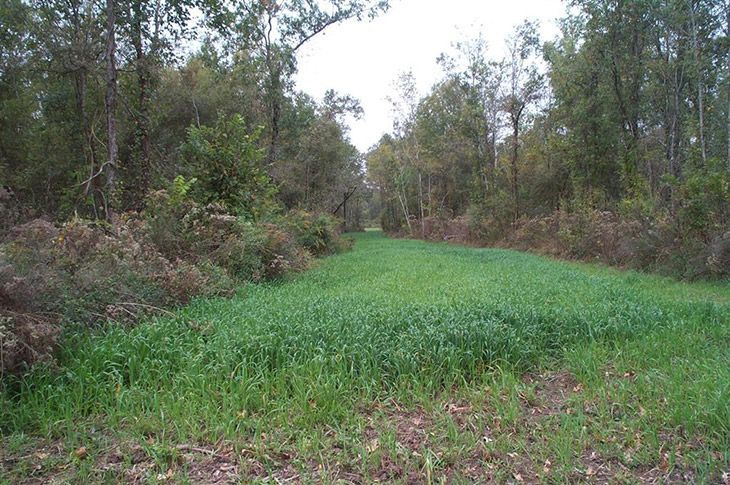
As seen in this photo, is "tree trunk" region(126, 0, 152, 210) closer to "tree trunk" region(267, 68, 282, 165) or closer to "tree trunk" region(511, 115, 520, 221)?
"tree trunk" region(267, 68, 282, 165)

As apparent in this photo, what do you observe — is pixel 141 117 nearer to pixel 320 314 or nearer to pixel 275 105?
pixel 275 105

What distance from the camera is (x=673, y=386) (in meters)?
3.01

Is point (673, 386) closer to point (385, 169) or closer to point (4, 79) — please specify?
point (4, 79)

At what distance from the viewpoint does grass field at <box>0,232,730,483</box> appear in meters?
2.39

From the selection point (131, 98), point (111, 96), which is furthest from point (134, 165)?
point (111, 96)

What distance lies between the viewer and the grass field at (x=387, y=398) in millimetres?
2391

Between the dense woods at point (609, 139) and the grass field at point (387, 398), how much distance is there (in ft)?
17.1

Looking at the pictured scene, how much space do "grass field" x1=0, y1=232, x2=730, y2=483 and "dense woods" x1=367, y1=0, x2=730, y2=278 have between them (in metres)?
5.21

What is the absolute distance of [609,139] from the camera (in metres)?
16.6

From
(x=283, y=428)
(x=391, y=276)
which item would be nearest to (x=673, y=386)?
(x=283, y=428)

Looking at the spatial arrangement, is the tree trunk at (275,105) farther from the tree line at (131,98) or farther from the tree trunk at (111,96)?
the tree trunk at (111,96)

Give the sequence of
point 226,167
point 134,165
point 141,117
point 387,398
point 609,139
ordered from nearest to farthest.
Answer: point 387,398 < point 226,167 < point 141,117 < point 134,165 < point 609,139

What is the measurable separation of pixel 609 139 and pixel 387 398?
697 inches

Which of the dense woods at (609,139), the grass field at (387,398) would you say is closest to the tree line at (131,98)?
the grass field at (387,398)
